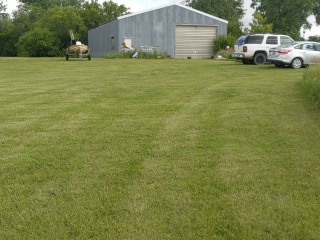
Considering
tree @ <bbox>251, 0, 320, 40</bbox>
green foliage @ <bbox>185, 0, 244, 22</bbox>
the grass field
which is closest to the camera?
the grass field

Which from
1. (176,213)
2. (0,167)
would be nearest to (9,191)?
(0,167)

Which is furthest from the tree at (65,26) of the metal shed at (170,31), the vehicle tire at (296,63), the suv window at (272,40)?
the vehicle tire at (296,63)

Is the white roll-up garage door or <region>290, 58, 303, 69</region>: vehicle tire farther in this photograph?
the white roll-up garage door

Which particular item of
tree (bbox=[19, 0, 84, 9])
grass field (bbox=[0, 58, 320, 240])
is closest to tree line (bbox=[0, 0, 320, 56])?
tree (bbox=[19, 0, 84, 9])

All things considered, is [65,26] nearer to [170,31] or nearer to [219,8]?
[170,31]

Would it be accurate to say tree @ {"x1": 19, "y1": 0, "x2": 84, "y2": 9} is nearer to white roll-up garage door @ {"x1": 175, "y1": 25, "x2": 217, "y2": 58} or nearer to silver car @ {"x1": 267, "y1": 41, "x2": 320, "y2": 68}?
white roll-up garage door @ {"x1": 175, "y1": 25, "x2": 217, "y2": 58}

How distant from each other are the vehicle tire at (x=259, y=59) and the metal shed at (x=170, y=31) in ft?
46.3

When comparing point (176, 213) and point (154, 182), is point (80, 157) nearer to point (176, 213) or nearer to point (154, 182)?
point (154, 182)

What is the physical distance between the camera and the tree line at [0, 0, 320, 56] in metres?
55.1

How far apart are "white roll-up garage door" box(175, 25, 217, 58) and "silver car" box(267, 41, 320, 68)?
16666 millimetres

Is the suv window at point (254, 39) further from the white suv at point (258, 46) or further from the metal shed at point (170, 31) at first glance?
the metal shed at point (170, 31)

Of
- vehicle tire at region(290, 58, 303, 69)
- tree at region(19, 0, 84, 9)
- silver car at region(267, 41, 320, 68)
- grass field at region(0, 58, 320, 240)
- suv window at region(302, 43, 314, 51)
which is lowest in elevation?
grass field at region(0, 58, 320, 240)

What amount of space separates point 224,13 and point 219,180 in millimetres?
69570

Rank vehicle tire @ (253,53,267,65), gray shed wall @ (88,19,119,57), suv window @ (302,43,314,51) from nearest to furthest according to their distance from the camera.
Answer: suv window @ (302,43,314,51) → vehicle tire @ (253,53,267,65) → gray shed wall @ (88,19,119,57)
